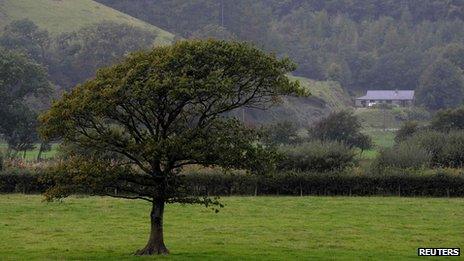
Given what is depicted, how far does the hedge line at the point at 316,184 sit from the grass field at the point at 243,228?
364cm

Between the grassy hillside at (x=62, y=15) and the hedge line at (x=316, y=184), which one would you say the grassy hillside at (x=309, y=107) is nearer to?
the grassy hillside at (x=62, y=15)

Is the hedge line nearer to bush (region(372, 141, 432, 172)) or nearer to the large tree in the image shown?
bush (region(372, 141, 432, 172))

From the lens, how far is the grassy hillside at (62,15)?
14362 cm

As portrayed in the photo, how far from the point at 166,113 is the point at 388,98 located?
453 feet

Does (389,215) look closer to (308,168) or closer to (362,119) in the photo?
(308,168)

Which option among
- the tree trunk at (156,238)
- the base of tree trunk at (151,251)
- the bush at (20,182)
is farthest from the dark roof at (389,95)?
the base of tree trunk at (151,251)

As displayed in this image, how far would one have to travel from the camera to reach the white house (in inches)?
6088

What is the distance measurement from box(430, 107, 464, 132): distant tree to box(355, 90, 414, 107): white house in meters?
69.3

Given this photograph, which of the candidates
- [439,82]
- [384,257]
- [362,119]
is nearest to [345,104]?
[439,82]

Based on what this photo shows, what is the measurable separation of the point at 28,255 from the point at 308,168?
2997cm

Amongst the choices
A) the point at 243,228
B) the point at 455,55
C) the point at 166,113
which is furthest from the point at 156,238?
the point at 455,55

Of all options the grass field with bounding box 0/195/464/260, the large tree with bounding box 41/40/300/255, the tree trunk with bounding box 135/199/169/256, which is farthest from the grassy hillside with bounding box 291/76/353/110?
the large tree with bounding box 41/40/300/255

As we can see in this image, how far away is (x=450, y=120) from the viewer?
273 feet

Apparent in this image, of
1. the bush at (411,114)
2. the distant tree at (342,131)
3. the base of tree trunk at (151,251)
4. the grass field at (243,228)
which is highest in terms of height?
the bush at (411,114)
